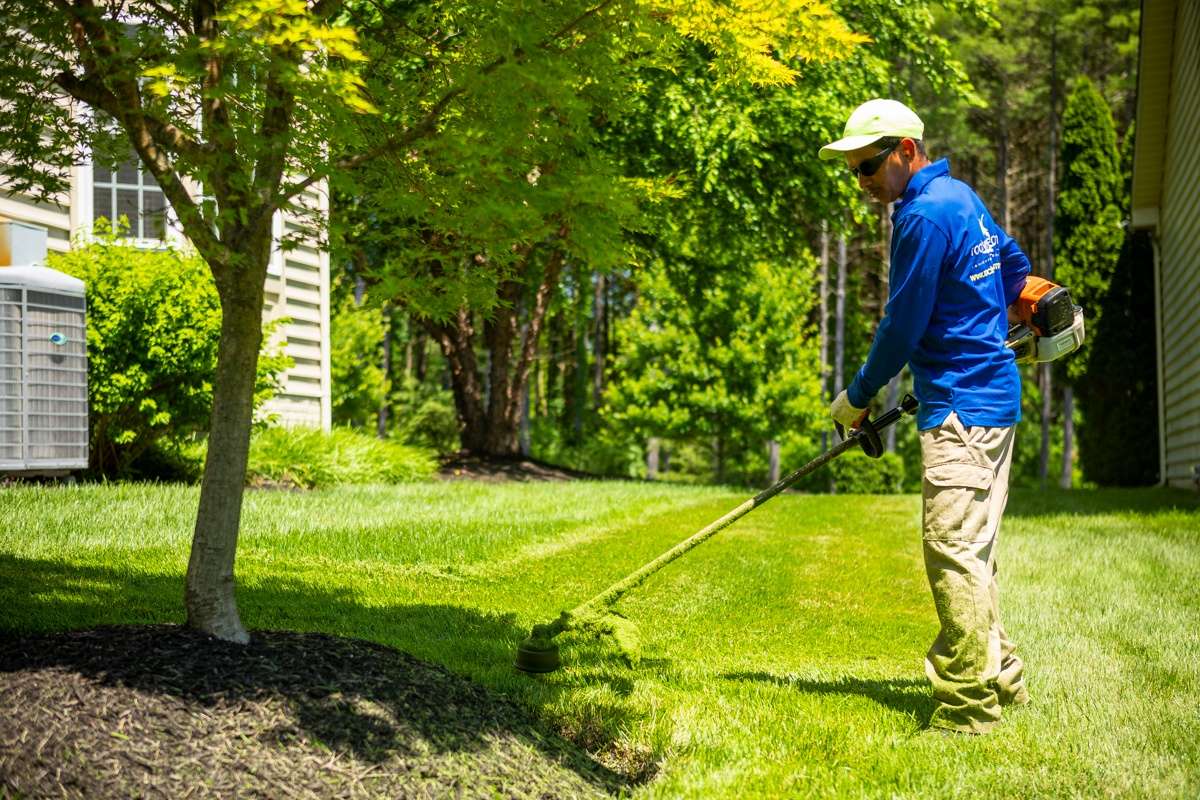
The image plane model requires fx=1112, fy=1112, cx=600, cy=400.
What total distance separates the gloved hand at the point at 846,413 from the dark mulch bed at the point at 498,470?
35.3 ft

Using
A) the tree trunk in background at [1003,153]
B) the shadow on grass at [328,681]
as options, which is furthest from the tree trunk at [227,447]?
the tree trunk in background at [1003,153]

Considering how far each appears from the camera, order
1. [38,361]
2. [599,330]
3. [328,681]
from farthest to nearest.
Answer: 1. [599,330]
2. [38,361]
3. [328,681]

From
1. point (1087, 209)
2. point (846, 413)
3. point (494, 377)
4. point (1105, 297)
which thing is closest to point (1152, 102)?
point (1105, 297)

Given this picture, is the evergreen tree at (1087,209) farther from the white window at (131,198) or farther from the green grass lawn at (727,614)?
the white window at (131,198)

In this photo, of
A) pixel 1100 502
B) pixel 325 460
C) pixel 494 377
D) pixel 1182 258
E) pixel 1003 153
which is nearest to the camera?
pixel 325 460

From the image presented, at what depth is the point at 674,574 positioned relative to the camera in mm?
7668

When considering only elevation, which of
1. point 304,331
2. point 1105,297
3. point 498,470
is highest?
point 1105,297

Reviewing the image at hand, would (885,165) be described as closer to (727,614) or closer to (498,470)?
(727,614)

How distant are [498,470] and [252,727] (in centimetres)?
1295

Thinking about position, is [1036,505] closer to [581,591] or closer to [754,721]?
[581,591]

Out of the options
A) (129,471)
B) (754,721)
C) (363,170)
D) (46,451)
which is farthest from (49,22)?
(129,471)

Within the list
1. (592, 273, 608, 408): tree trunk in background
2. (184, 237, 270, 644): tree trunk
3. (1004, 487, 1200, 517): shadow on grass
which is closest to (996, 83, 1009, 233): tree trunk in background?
(592, 273, 608, 408): tree trunk in background

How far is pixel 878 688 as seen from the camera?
455 cm

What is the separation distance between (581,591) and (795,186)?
32.2 feet
